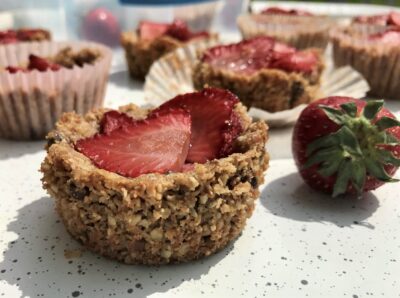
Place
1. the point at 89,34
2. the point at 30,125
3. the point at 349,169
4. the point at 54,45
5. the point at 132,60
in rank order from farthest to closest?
the point at 89,34 < the point at 132,60 < the point at 54,45 < the point at 30,125 < the point at 349,169

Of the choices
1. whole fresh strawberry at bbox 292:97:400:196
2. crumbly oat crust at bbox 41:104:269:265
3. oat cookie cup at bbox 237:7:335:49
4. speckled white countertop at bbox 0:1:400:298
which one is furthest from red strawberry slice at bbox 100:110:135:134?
oat cookie cup at bbox 237:7:335:49

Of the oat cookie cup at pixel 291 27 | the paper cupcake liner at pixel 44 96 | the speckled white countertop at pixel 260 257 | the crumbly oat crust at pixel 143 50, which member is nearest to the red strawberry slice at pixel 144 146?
the speckled white countertop at pixel 260 257

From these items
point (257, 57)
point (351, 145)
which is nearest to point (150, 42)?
point (257, 57)

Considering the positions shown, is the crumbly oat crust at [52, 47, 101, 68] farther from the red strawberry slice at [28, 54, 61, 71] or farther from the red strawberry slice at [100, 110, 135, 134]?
the red strawberry slice at [100, 110, 135, 134]

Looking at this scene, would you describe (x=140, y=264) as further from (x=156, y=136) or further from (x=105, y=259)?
(x=156, y=136)

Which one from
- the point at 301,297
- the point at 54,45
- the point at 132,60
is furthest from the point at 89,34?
the point at 301,297

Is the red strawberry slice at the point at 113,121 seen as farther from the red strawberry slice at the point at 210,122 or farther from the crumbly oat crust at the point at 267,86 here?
the crumbly oat crust at the point at 267,86
